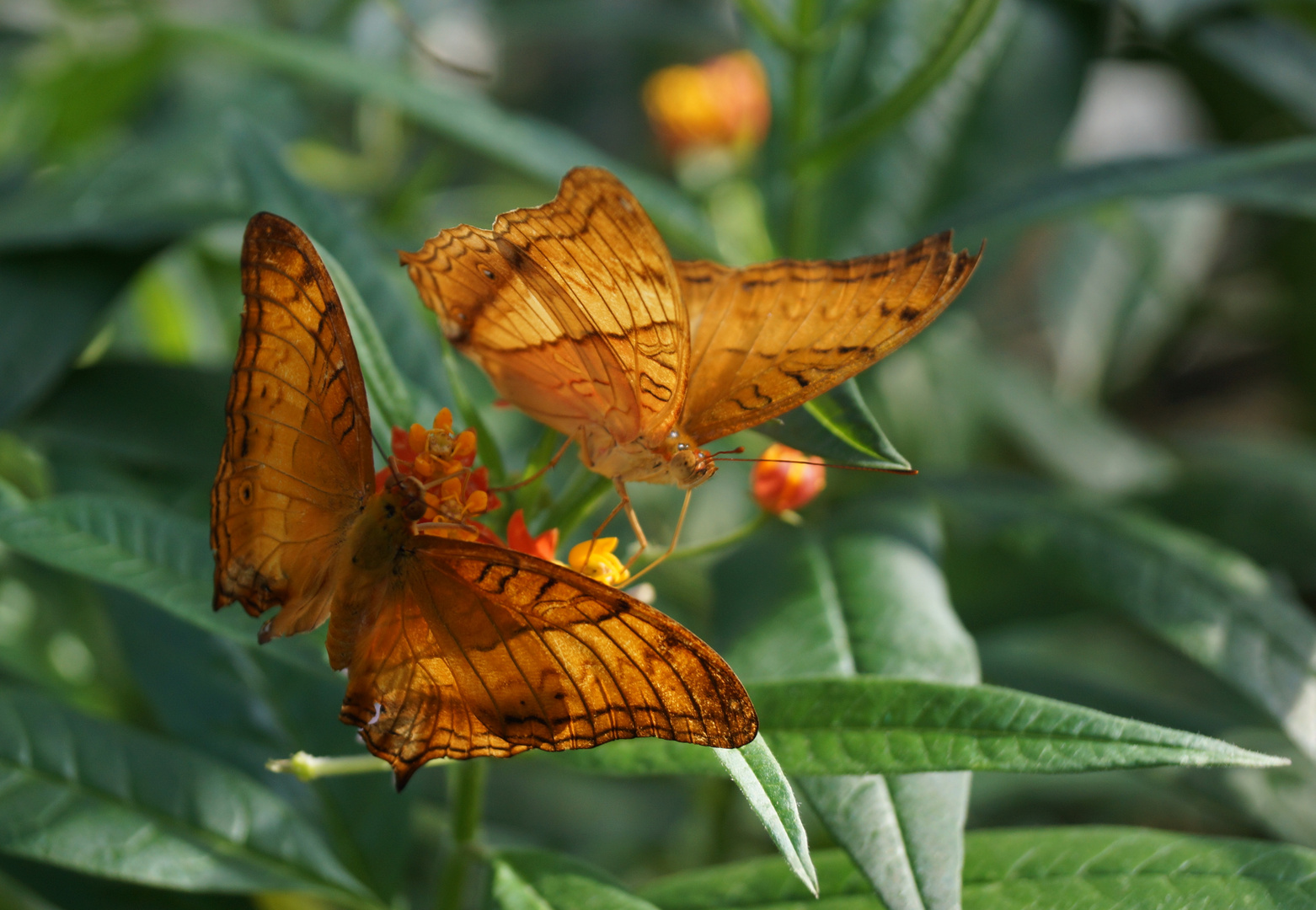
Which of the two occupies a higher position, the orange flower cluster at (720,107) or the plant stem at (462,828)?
the orange flower cluster at (720,107)

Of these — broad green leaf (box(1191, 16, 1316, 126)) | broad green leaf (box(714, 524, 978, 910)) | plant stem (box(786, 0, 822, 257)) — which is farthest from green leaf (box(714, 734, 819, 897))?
broad green leaf (box(1191, 16, 1316, 126))

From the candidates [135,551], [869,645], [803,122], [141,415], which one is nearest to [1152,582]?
[869,645]

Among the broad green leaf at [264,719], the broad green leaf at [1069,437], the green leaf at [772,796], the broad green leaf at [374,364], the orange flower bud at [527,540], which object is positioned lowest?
the broad green leaf at [264,719]

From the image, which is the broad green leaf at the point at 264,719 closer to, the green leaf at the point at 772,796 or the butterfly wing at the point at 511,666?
the butterfly wing at the point at 511,666

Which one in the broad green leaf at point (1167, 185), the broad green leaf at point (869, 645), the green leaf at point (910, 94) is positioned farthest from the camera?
the broad green leaf at point (1167, 185)

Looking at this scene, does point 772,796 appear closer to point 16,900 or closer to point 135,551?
point 135,551

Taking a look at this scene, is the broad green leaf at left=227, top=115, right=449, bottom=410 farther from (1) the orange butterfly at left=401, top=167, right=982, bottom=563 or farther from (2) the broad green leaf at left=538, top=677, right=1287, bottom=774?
(2) the broad green leaf at left=538, top=677, right=1287, bottom=774

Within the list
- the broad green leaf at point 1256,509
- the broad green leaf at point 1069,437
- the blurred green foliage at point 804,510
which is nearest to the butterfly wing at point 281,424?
the blurred green foliage at point 804,510
